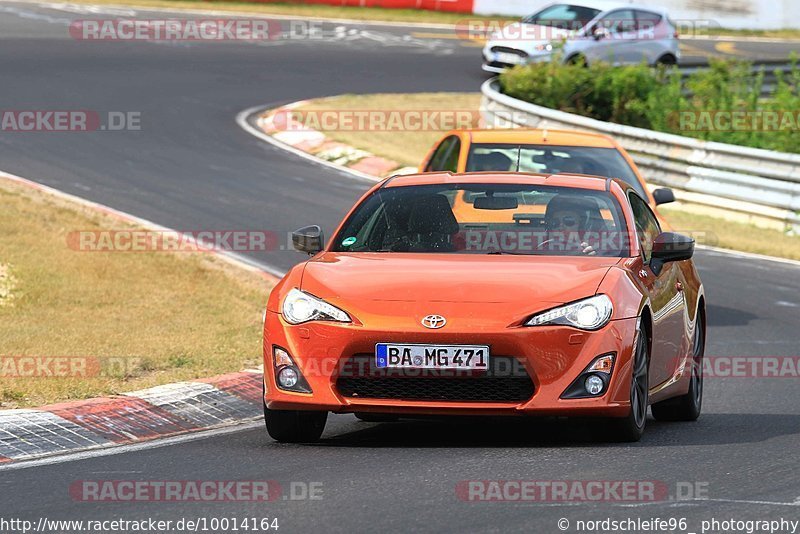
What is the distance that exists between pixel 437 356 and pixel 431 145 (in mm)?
18914

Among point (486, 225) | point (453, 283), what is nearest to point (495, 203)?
point (486, 225)

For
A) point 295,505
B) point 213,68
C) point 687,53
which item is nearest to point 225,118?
point 213,68

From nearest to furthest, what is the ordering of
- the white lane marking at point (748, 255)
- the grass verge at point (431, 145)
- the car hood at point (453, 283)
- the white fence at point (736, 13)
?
the car hood at point (453, 283)
the white lane marking at point (748, 255)
the grass verge at point (431, 145)
the white fence at point (736, 13)

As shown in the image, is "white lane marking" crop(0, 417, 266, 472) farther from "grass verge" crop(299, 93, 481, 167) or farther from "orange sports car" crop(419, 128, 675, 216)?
"grass verge" crop(299, 93, 481, 167)

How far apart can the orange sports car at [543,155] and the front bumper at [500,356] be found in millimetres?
5731

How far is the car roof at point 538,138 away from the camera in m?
13.7

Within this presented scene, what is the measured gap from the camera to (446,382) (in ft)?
25.4

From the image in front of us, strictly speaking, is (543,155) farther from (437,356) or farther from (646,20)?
(646,20)

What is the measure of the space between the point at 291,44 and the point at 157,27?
2892mm

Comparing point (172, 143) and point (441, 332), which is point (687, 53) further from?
point (441, 332)

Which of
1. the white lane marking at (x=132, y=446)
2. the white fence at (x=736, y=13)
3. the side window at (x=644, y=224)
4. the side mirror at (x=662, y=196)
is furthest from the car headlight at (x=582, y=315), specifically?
the white fence at (x=736, y=13)

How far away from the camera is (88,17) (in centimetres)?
3412

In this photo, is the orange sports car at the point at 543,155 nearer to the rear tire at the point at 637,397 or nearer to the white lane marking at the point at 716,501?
the rear tire at the point at 637,397

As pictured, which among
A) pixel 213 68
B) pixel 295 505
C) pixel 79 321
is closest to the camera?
pixel 295 505
